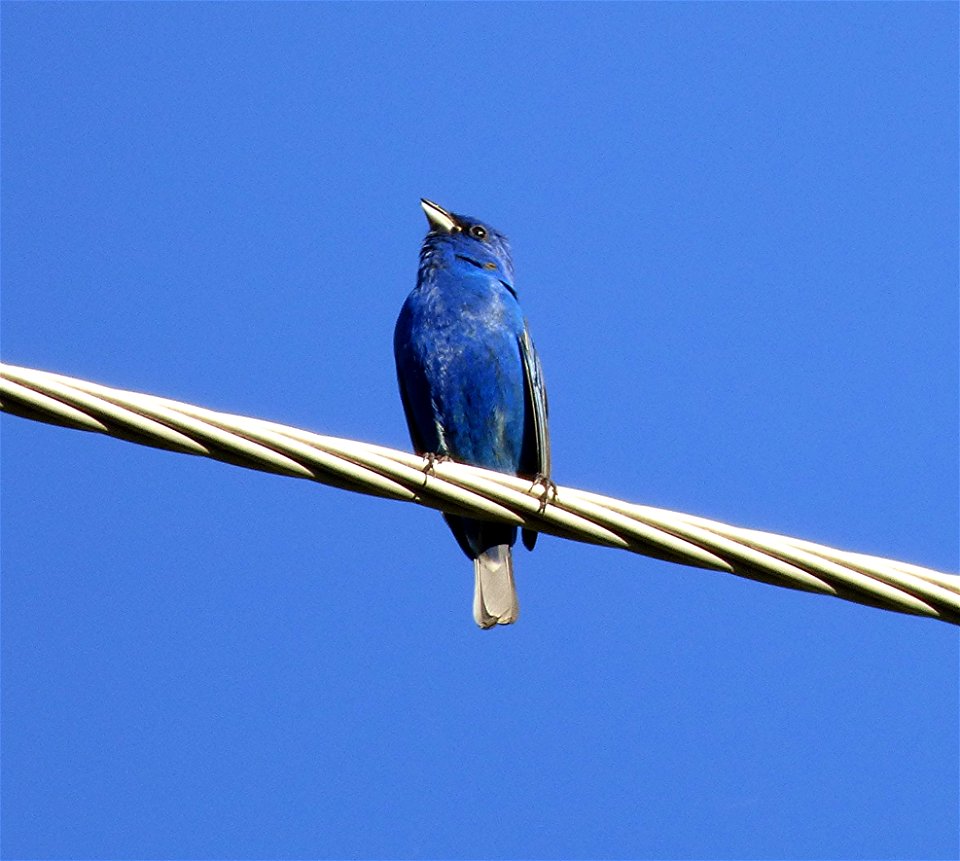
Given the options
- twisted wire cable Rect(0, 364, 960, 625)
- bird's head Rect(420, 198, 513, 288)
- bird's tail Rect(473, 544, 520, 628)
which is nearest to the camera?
twisted wire cable Rect(0, 364, 960, 625)

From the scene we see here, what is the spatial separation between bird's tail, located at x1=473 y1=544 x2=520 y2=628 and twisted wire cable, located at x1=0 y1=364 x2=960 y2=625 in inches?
129

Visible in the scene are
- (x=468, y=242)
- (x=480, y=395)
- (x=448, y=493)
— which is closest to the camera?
(x=448, y=493)

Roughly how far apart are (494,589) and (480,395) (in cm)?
88

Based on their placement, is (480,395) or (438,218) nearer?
(480,395)

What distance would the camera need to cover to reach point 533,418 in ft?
23.0

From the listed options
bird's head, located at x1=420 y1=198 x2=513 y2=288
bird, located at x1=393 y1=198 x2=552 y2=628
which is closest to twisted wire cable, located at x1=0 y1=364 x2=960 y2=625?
bird, located at x1=393 y1=198 x2=552 y2=628

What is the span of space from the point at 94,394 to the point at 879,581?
1749mm

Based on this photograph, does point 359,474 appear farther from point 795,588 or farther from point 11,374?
point 795,588

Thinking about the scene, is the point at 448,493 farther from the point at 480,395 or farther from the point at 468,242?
the point at 468,242

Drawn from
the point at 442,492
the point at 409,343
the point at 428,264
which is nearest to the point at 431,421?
the point at 409,343

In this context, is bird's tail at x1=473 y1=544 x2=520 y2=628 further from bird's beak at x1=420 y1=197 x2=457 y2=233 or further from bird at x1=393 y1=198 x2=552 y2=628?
bird's beak at x1=420 y1=197 x2=457 y2=233

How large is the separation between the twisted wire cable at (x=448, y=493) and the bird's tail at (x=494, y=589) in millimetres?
3283

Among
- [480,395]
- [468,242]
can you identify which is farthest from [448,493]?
[468,242]

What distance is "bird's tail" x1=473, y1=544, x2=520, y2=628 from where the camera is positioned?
22.6 feet
